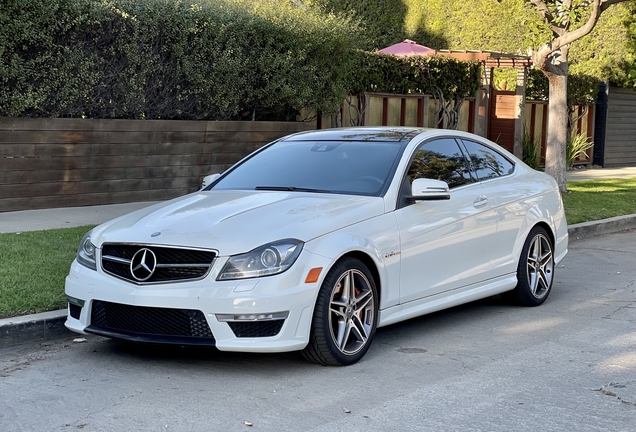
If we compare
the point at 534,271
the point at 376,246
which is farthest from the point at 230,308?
the point at 534,271

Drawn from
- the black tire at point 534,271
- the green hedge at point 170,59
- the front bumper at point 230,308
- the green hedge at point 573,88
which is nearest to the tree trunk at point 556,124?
the green hedge at point 170,59

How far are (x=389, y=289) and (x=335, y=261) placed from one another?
66 cm

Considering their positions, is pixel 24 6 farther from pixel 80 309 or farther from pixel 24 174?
pixel 80 309

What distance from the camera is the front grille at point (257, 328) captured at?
560 centimetres

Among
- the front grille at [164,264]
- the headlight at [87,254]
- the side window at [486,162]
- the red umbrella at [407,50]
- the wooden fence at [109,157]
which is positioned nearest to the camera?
the front grille at [164,264]

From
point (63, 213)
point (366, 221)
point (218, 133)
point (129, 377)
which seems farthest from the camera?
point (218, 133)

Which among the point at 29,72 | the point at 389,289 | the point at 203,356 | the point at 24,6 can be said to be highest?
the point at 24,6

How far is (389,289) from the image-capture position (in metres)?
6.31

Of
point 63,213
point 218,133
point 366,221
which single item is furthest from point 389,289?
point 218,133

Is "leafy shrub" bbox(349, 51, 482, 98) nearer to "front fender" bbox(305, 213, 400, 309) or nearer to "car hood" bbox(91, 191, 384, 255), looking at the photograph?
"car hood" bbox(91, 191, 384, 255)

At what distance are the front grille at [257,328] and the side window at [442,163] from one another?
1.78 metres

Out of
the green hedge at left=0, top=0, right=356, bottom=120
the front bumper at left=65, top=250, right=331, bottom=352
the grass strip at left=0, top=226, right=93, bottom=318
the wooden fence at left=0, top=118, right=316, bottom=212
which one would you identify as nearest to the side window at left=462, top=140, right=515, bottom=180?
the front bumper at left=65, top=250, right=331, bottom=352

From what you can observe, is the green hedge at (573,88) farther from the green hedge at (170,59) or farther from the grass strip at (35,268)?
the grass strip at (35,268)

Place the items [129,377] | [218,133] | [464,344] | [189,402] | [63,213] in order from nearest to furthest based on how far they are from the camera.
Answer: [189,402], [129,377], [464,344], [63,213], [218,133]
